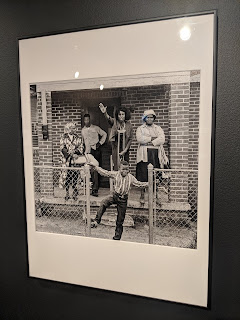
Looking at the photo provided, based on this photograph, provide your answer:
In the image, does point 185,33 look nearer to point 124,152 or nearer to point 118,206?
point 124,152

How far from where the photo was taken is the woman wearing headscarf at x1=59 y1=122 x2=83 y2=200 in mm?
1329

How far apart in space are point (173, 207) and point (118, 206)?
0.25 m

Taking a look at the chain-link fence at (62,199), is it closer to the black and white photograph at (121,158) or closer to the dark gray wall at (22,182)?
the black and white photograph at (121,158)

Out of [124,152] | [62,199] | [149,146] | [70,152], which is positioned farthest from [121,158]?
[62,199]

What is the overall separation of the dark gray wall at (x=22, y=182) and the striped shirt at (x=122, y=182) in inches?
13.2

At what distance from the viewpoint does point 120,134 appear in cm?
125

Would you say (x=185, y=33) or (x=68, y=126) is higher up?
(x=185, y=33)

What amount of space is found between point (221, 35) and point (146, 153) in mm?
544

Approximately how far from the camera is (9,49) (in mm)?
1449

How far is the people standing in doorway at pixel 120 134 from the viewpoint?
4.06 ft

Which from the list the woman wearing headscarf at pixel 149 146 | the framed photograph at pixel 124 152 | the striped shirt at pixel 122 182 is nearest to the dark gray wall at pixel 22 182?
the framed photograph at pixel 124 152

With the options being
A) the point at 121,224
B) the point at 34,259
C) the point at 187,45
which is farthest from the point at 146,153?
the point at 34,259

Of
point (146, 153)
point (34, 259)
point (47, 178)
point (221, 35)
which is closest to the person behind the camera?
point (221, 35)

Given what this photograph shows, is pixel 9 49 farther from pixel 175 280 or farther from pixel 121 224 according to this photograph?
pixel 175 280
